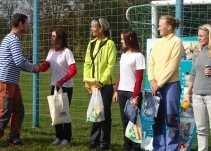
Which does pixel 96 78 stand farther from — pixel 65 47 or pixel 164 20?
pixel 164 20

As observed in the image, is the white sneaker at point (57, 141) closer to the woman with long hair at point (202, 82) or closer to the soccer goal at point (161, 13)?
the woman with long hair at point (202, 82)

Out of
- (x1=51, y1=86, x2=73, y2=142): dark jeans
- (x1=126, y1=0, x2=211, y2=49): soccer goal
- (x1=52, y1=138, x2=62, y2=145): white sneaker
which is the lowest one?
(x1=52, y1=138, x2=62, y2=145): white sneaker

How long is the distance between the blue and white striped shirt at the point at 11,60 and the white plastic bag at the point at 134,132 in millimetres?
1699

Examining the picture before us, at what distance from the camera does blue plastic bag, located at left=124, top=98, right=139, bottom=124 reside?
6383mm

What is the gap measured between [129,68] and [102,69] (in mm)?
457

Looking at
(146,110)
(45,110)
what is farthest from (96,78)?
(45,110)

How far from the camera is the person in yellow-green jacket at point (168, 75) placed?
6.00 meters

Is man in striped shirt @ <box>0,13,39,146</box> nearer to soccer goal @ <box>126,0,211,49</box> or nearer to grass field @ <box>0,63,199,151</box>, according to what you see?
grass field @ <box>0,63,199,151</box>

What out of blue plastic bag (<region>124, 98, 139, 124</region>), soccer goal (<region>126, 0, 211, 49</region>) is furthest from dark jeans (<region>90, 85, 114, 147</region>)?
soccer goal (<region>126, 0, 211, 49</region>)

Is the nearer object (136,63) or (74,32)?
(136,63)

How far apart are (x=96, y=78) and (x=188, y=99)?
132 cm

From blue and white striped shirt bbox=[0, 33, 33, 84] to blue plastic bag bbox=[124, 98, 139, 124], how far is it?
1574 mm

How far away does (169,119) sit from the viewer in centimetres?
612

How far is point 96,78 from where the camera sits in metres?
6.78
